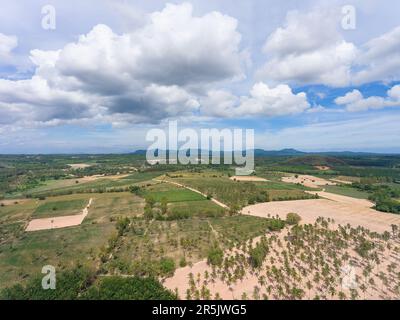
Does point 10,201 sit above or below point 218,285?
above

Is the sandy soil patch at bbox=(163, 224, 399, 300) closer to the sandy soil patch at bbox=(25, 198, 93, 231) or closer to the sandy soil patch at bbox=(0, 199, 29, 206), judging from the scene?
the sandy soil patch at bbox=(25, 198, 93, 231)

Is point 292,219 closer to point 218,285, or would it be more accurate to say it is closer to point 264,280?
point 264,280

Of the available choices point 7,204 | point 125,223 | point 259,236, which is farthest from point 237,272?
point 7,204

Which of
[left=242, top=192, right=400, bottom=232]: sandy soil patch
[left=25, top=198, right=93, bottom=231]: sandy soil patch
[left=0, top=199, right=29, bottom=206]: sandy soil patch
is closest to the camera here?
[left=25, top=198, right=93, bottom=231]: sandy soil patch

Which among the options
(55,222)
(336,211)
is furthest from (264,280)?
(55,222)

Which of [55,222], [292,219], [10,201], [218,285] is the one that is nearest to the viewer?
[218,285]

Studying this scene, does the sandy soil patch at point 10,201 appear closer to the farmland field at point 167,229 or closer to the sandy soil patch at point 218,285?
the farmland field at point 167,229

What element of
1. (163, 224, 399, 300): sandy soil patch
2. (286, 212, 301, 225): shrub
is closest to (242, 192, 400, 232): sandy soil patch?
(286, 212, 301, 225): shrub
